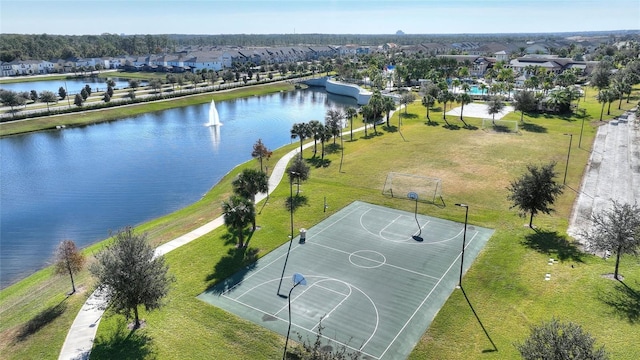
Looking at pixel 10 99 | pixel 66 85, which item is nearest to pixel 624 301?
pixel 10 99

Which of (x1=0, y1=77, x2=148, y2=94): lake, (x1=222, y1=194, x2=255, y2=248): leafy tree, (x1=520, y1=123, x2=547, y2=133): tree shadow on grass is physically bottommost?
(x1=520, y1=123, x2=547, y2=133): tree shadow on grass

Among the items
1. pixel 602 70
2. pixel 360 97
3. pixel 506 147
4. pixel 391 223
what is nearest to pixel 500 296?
pixel 391 223

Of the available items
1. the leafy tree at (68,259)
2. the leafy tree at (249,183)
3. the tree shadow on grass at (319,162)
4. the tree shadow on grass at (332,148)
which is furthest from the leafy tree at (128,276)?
the tree shadow on grass at (332,148)

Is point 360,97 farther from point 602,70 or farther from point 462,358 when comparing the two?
point 462,358

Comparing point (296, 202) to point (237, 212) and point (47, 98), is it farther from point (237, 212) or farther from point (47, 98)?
point (47, 98)

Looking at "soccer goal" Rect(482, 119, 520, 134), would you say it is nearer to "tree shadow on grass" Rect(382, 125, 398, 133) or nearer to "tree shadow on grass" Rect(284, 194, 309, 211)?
"tree shadow on grass" Rect(382, 125, 398, 133)

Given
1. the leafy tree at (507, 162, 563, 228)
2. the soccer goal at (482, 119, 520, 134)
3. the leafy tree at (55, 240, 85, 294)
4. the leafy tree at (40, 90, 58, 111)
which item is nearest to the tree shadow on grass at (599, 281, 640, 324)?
the leafy tree at (507, 162, 563, 228)

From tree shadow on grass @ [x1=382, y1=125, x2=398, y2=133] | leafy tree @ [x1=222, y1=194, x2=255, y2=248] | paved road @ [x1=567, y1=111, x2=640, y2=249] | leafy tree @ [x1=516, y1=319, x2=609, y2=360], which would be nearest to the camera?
leafy tree @ [x1=516, y1=319, x2=609, y2=360]

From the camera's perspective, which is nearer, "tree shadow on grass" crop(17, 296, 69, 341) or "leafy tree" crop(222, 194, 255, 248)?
"tree shadow on grass" crop(17, 296, 69, 341)
